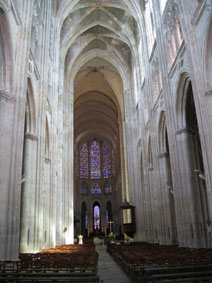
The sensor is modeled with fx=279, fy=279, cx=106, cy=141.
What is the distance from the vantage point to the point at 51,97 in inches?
827

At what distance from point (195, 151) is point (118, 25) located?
1801 cm

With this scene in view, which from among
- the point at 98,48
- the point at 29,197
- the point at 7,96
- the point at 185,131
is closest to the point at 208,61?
the point at 185,131

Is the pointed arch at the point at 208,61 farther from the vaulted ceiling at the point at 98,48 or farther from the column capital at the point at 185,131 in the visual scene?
the vaulted ceiling at the point at 98,48

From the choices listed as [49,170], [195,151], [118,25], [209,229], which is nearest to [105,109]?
[118,25]

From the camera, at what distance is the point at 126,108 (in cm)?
3097

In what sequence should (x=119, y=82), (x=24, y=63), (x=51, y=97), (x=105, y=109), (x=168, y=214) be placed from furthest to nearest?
(x=105, y=109) < (x=119, y=82) < (x=51, y=97) < (x=168, y=214) < (x=24, y=63)

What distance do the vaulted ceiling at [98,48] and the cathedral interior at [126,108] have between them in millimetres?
113

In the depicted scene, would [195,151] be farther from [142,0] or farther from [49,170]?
[142,0]

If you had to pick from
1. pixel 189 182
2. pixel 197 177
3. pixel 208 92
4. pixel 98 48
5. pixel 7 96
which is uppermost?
pixel 98 48

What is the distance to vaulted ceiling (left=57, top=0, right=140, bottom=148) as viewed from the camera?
26.3 m

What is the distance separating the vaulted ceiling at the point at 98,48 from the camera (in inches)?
1037

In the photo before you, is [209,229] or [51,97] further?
[51,97]

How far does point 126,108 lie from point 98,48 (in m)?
8.00

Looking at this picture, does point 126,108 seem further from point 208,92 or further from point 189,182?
point 208,92
